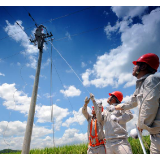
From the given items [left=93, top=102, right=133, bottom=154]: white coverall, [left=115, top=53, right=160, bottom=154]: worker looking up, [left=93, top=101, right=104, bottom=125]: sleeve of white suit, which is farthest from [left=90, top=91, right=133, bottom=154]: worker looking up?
[left=115, top=53, right=160, bottom=154]: worker looking up

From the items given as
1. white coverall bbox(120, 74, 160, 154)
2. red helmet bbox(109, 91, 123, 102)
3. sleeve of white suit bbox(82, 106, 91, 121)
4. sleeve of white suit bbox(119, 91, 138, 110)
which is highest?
red helmet bbox(109, 91, 123, 102)

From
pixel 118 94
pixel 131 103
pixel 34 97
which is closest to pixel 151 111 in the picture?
pixel 131 103

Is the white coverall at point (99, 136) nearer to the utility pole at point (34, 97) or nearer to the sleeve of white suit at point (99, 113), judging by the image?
the sleeve of white suit at point (99, 113)

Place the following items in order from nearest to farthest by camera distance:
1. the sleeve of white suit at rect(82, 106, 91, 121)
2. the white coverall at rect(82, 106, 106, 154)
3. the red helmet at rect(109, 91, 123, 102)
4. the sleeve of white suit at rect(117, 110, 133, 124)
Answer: the sleeve of white suit at rect(117, 110, 133, 124) < the white coverall at rect(82, 106, 106, 154) < the red helmet at rect(109, 91, 123, 102) < the sleeve of white suit at rect(82, 106, 91, 121)

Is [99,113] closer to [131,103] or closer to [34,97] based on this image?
[131,103]

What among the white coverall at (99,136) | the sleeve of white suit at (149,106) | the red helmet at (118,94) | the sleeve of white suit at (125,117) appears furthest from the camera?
the red helmet at (118,94)

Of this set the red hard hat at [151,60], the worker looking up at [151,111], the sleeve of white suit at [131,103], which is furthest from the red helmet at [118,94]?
the worker looking up at [151,111]

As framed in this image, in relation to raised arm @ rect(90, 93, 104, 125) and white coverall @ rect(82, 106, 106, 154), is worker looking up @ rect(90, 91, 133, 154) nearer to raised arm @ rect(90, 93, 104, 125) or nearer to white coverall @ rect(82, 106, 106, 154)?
raised arm @ rect(90, 93, 104, 125)

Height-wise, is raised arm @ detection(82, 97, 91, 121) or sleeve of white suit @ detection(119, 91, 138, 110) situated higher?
raised arm @ detection(82, 97, 91, 121)
